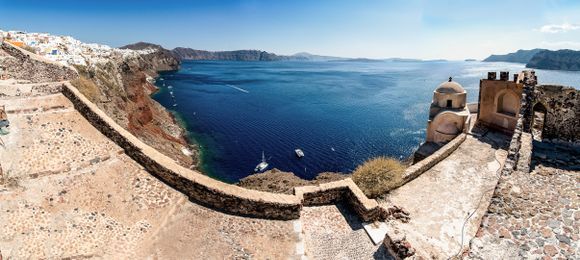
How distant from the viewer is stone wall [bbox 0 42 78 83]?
19250 mm

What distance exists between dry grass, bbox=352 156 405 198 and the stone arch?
1445 cm

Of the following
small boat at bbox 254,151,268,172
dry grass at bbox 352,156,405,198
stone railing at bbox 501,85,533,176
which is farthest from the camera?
small boat at bbox 254,151,268,172

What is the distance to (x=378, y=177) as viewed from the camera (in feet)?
49.9

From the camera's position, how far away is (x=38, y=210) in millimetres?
11039

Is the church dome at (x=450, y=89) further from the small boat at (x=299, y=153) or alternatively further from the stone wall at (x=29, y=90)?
the stone wall at (x=29, y=90)

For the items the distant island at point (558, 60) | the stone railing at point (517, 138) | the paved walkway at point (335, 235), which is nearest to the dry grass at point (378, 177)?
the paved walkway at point (335, 235)

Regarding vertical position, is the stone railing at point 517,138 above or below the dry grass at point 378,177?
above

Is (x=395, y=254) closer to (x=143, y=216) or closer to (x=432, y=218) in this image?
(x=432, y=218)

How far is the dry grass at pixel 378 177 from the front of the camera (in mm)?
14773

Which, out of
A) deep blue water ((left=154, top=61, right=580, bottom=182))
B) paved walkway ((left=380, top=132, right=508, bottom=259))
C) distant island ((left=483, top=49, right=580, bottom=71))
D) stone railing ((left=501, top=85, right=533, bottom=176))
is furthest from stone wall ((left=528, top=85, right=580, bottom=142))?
distant island ((left=483, top=49, right=580, bottom=71))

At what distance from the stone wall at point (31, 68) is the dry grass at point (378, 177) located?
63.6ft

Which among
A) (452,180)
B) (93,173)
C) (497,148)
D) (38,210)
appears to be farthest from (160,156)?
(497,148)

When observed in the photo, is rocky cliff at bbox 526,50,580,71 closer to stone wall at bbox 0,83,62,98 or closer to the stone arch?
the stone arch

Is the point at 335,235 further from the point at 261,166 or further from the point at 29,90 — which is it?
the point at 261,166
